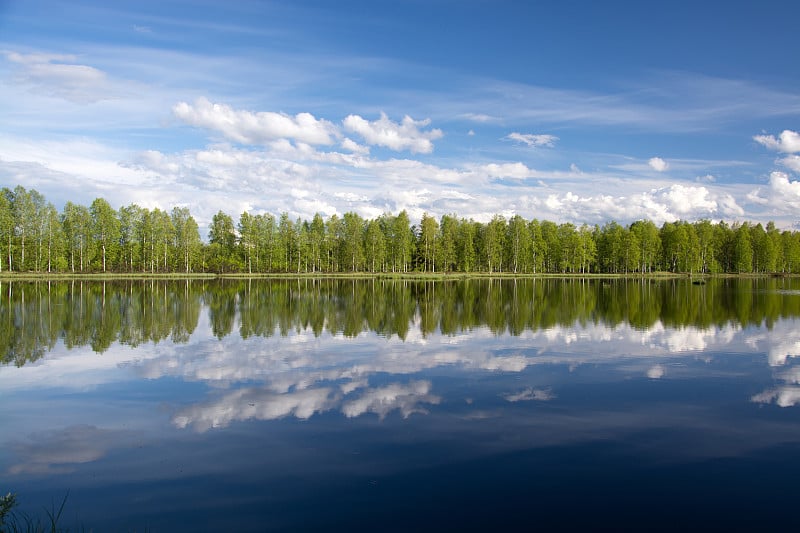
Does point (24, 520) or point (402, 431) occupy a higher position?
point (402, 431)

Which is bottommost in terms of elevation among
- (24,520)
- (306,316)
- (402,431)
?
(24,520)

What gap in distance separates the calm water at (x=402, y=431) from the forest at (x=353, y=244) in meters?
81.1

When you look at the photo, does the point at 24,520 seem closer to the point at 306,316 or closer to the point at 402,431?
the point at 402,431

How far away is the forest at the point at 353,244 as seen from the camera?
3667 inches

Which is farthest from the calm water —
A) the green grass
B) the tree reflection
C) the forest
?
the forest

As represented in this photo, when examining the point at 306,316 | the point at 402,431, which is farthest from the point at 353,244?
the point at 402,431

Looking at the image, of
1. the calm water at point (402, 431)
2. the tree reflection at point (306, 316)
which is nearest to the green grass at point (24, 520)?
the calm water at point (402, 431)

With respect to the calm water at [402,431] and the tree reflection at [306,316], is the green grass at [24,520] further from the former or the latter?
the tree reflection at [306,316]

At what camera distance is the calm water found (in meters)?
8.03

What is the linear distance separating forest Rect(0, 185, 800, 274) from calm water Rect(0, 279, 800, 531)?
8108cm

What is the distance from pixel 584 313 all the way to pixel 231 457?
28.4 meters

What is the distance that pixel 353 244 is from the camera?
112438 mm

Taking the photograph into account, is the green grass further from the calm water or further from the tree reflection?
the tree reflection

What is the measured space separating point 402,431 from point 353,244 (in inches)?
4012
